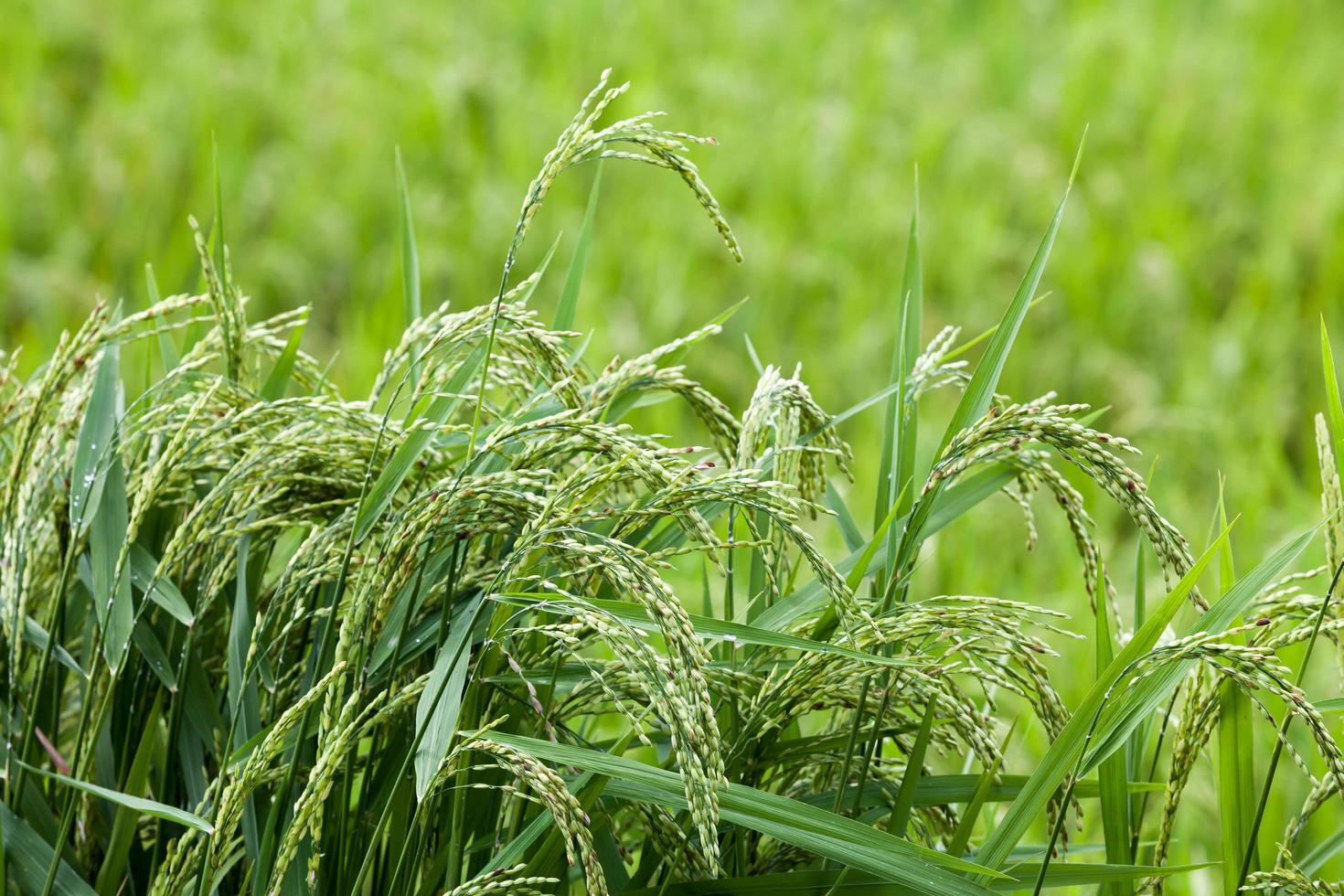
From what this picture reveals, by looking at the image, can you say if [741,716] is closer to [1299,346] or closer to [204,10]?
[1299,346]

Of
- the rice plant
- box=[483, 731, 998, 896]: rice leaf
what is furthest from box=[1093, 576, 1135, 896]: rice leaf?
box=[483, 731, 998, 896]: rice leaf

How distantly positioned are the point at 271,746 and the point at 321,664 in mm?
227

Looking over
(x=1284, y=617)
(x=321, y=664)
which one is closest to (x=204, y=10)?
(x=321, y=664)

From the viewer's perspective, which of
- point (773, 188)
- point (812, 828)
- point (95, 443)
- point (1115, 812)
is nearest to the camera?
point (812, 828)

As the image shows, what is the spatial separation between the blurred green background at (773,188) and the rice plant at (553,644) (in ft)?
6.63

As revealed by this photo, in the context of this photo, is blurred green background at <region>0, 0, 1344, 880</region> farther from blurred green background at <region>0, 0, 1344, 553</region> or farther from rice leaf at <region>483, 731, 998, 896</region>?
rice leaf at <region>483, 731, 998, 896</region>

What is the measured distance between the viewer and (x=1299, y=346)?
412 centimetres

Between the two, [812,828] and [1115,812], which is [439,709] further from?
[1115,812]

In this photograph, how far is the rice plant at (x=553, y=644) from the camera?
0.91 m

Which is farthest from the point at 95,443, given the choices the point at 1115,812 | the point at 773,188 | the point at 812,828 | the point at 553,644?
the point at 773,188

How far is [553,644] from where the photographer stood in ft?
3.63

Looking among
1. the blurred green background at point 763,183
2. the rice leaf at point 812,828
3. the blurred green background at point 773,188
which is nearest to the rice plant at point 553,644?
the rice leaf at point 812,828

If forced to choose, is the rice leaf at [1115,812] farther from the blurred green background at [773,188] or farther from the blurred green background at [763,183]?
the blurred green background at [763,183]

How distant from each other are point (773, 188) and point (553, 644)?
3833 millimetres
